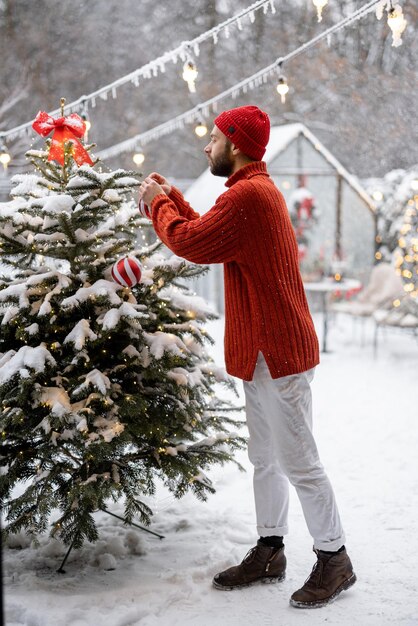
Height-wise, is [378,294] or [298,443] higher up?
[378,294]

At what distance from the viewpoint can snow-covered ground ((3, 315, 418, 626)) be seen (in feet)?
8.95

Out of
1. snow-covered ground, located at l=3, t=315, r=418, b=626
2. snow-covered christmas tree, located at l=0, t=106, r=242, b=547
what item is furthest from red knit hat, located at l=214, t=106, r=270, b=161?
snow-covered ground, located at l=3, t=315, r=418, b=626

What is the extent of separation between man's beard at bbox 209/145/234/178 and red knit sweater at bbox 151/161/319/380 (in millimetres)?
75

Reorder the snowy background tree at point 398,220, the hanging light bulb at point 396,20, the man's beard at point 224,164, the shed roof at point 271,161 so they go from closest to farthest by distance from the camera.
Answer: the man's beard at point 224,164, the hanging light bulb at point 396,20, the snowy background tree at point 398,220, the shed roof at point 271,161

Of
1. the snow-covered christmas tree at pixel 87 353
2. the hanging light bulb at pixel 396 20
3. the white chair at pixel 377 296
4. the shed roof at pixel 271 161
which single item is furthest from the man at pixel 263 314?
the shed roof at pixel 271 161

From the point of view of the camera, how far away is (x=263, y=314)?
Answer: 2.77 meters

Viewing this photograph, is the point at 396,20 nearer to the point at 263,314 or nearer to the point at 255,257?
the point at 255,257

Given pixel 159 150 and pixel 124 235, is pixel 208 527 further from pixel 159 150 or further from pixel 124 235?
pixel 159 150

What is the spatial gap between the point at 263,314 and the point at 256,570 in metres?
1.12

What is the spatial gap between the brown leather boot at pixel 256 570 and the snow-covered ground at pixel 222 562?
4cm

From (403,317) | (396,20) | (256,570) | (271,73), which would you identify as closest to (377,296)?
(403,317)

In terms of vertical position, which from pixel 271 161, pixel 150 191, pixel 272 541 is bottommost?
pixel 272 541

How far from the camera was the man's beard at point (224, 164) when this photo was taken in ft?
9.53

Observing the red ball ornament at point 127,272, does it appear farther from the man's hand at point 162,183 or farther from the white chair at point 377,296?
the white chair at point 377,296
